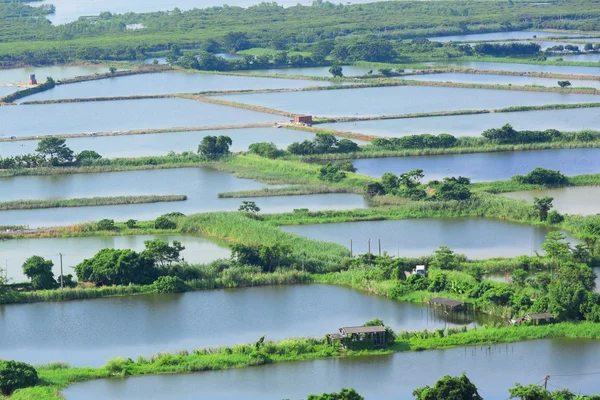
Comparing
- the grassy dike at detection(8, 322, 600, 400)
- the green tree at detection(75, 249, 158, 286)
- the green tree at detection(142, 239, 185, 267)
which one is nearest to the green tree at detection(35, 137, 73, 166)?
the green tree at detection(142, 239, 185, 267)

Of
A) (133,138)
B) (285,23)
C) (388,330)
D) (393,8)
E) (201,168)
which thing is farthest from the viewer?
(393,8)

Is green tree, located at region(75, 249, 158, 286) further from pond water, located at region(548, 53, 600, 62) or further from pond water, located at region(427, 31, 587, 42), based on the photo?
pond water, located at region(427, 31, 587, 42)

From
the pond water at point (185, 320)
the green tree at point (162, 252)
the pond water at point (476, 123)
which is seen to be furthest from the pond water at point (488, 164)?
the pond water at point (185, 320)

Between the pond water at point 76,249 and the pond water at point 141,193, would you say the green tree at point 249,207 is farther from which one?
the pond water at point 76,249

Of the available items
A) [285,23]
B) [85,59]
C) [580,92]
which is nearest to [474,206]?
[580,92]

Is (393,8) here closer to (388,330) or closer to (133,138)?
(133,138)

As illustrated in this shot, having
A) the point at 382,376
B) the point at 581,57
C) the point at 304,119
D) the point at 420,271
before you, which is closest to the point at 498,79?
the point at 581,57

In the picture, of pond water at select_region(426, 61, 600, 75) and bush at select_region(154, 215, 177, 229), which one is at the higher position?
pond water at select_region(426, 61, 600, 75)
